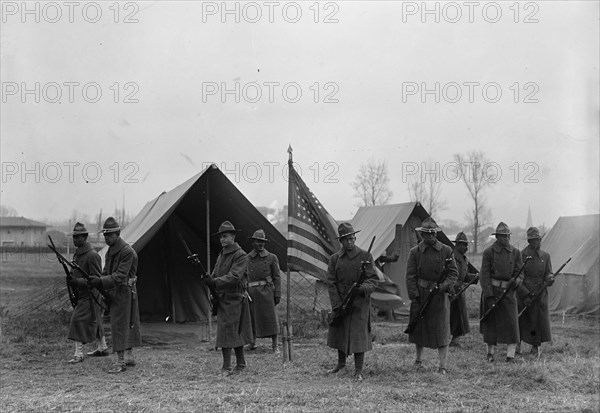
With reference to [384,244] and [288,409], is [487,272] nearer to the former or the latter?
[288,409]

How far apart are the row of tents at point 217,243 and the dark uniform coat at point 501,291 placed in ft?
12.1

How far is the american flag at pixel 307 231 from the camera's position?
8.34m

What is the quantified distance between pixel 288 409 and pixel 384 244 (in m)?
9.84

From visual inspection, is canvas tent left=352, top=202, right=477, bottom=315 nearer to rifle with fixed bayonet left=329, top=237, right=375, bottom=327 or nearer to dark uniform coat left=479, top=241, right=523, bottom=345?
dark uniform coat left=479, top=241, right=523, bottom=345

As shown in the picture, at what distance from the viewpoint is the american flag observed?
834 cm

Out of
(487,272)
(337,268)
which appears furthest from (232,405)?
(487,272)

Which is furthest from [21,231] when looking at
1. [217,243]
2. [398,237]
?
[217,243]

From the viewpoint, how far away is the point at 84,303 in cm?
869

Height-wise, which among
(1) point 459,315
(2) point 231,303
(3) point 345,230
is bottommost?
(1) point 459,315

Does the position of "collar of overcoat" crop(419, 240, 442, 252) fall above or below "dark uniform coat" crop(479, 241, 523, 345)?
above

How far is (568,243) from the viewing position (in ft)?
57.0

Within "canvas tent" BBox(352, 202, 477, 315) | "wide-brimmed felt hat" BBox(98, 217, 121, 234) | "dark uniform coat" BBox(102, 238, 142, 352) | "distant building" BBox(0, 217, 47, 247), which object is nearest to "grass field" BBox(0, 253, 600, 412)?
"dark uniform coat" BBox(102, 238, 142, 352)

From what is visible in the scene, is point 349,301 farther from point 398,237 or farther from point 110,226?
point 398,237

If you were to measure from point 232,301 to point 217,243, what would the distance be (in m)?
5.15
